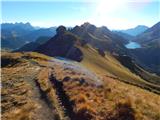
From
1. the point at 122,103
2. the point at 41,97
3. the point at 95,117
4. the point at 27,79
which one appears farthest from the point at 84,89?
the point at 27,79

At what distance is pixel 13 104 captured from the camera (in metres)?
33.2

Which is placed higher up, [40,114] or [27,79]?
[40,114]

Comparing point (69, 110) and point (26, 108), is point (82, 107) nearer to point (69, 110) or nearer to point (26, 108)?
point (69, 110)

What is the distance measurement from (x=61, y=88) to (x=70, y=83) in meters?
2.69

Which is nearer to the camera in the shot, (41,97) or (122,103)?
(122,103)

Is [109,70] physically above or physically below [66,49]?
below

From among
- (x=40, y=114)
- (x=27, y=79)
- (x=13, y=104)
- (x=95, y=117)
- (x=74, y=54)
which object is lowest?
(x=74, y=54)

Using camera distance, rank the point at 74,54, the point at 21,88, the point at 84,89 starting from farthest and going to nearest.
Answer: the point at 74,54
the point at 21,88
the point at 84,89

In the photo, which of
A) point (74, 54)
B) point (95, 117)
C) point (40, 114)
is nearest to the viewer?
point (95, 117)

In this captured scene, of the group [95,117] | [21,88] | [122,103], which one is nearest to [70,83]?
[21,88]

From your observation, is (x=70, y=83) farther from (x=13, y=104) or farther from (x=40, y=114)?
(x=40, y=114)

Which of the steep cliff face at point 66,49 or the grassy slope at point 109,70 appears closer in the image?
the grassy slope at point 109,70

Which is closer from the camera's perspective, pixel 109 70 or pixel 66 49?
pixel 109 70

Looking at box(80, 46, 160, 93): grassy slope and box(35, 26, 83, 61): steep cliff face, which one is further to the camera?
box(35, 26, 83, 61): steep cliff face
